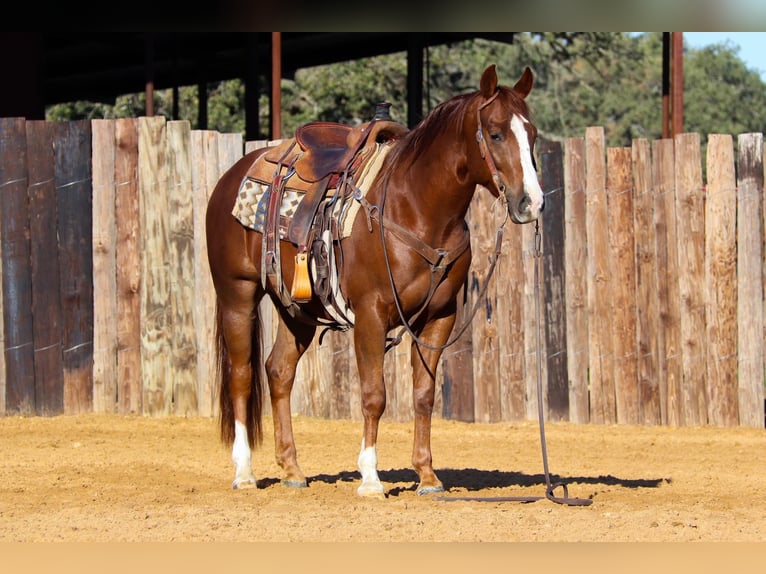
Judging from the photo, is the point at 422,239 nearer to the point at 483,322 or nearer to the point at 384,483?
the point at 384,483

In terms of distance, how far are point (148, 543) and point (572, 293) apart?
609 cm

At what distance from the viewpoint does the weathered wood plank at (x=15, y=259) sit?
436 inches

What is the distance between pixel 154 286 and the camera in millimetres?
11164

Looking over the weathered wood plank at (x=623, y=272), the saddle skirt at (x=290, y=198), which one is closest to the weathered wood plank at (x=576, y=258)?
the weathered wood plank at (x=623, y=272)

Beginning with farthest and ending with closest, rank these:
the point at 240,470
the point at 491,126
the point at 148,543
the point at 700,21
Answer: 1. the point at 240,470
2. the point at 491,126
3. the point at 148,543
4. the point at 700,21

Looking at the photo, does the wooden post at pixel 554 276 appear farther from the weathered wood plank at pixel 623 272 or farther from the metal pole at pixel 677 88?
the metal pole at pixel 677 88

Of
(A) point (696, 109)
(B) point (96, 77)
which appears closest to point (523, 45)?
(A) point (696, 109)

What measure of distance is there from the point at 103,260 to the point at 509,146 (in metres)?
5.60

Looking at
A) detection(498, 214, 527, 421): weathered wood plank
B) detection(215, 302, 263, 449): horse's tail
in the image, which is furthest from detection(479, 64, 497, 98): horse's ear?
detection(498, 214, 527, 421): weathered wood plank

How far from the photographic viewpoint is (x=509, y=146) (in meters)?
6.62

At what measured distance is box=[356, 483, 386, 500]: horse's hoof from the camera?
722cm

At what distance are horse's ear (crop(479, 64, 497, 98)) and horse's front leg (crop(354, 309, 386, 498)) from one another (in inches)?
56.8

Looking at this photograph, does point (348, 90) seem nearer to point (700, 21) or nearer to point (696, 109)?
point (696, 109)

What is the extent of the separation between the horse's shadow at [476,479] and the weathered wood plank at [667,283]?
256cm
